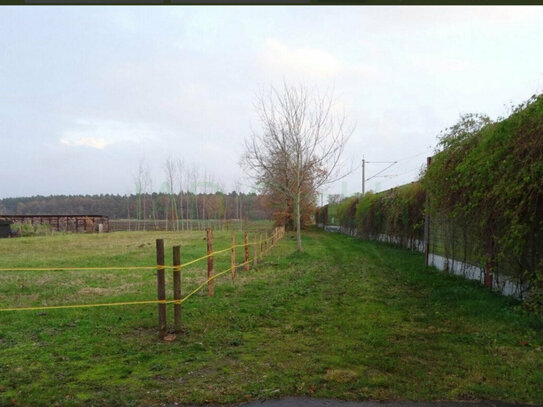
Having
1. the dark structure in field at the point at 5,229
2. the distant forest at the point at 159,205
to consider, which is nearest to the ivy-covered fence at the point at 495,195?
the distant forest at the point at 159,205

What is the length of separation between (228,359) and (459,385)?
2.19 meters

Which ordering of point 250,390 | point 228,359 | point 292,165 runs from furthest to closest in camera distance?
point 292,165, point 228,359, point 250,390

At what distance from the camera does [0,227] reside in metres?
31.8

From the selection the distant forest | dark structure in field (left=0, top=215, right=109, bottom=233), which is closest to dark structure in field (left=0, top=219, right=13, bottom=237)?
dark structure in field (left=0, top=215, right=109, bottom=233)

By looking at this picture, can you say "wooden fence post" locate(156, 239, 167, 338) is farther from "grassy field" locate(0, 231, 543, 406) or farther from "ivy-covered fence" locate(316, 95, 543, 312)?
"ivy-covered fence" locate(316, 95, 543, 312)

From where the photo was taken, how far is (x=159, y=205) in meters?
58.9

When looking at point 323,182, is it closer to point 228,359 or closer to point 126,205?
point 228,359

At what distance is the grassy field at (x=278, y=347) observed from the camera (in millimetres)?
3357

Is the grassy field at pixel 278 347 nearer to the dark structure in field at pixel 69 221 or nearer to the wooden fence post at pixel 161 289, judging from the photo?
the wooden fence post at pixel 161 289

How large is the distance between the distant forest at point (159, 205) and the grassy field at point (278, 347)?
32.0m

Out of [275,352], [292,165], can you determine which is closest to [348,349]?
[275,352]

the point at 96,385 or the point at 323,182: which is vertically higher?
the point at 323,182

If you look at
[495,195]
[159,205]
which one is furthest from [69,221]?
[495,195]

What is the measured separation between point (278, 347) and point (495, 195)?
3.87m
